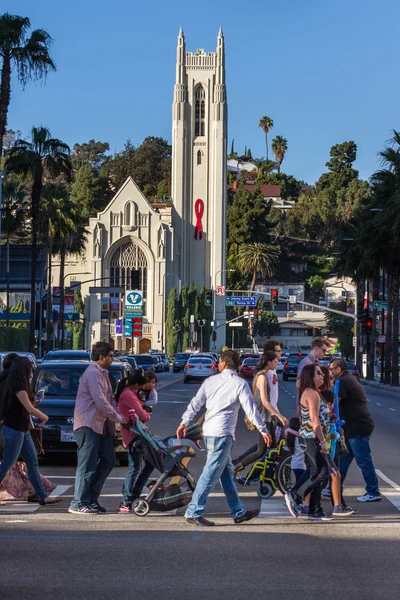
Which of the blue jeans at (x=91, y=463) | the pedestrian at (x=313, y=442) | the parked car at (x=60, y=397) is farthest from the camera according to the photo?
the parked car at (x=60, y=397)

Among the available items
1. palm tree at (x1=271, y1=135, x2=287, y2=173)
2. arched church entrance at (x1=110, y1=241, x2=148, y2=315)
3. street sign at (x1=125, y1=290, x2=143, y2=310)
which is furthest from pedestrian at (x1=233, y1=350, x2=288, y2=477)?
palm tree at (x1=271, y1=135, x2=287, y2=173)

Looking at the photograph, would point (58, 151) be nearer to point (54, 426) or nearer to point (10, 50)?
point (10, 50)

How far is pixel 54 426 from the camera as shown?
53.1 ft

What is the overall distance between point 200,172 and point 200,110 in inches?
293

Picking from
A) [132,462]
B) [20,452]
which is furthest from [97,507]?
[20,452]

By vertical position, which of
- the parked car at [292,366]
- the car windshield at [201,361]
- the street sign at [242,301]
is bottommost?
the parked car at [292,366]

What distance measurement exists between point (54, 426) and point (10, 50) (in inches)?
1075

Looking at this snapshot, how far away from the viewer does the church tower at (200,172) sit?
114m

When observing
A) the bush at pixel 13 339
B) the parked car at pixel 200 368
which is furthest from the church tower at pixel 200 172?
the parked car at pixel 200 368

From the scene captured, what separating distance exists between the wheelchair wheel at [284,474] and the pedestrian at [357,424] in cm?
66

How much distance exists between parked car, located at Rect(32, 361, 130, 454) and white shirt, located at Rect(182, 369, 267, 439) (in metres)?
5.66

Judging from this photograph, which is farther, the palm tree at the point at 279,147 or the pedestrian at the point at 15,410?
the palm tree at the point at 279,147

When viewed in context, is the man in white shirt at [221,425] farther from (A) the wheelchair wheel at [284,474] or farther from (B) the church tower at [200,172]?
(B) the church tower at [200,172]

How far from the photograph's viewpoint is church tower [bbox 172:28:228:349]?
114125mm
